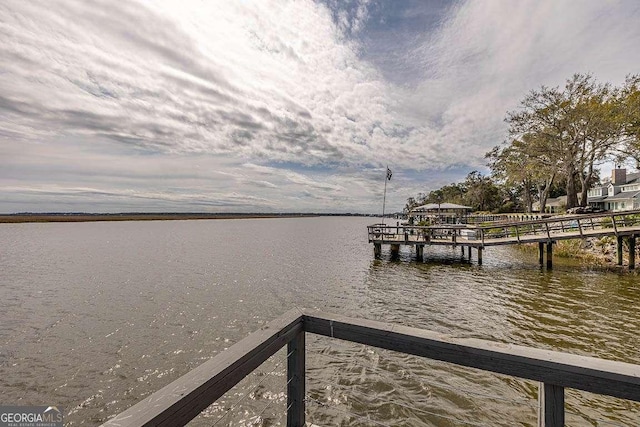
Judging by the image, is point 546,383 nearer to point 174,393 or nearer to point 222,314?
Result: point 174,393

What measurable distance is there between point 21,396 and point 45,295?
9.99 m

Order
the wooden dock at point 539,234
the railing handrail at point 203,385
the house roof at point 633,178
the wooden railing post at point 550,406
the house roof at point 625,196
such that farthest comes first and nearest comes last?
1. the house roof at point 633,178
2. the house roof at point 625,196
3. the wooden dock at point 539,234
4. the wooden railing post at point 550,406
5. the railing handrail at point 203,385

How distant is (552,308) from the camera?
32.5 feet

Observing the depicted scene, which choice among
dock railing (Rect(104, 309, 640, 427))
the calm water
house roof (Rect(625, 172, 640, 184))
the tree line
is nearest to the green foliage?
the tree line

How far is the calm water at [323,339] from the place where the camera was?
542 centimetres

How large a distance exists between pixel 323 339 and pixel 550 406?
715 centimetres

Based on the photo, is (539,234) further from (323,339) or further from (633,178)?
(633,178)

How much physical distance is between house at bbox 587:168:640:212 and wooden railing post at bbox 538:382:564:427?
47275 mm

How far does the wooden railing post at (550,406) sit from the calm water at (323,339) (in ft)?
1.03

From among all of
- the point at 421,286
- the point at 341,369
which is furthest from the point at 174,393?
the point at 421,286

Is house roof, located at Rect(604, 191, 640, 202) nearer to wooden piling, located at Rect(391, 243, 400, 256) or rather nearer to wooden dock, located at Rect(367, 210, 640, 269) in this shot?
wooden dock, located at Rect(367, 210, 640, 269)

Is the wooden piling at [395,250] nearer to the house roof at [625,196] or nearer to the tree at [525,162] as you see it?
the tree at [525,162]

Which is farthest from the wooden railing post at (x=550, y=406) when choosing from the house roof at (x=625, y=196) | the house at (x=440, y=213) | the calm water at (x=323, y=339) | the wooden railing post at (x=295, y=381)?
the house roof at (x=625, y=196)

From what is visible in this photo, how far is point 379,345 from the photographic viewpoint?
2.16m
